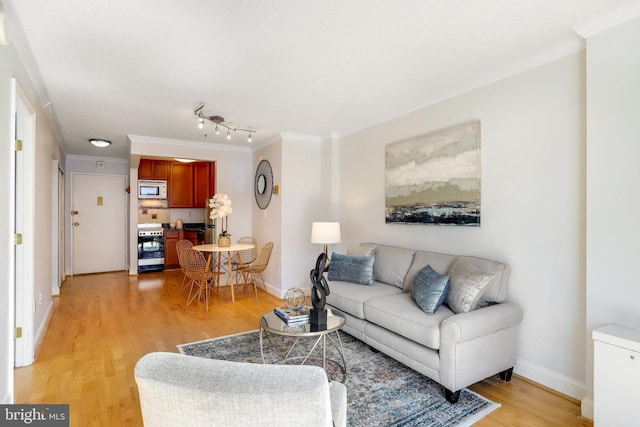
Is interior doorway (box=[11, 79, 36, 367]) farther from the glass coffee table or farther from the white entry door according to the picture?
the white entry door

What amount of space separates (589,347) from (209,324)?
3386 millimetres

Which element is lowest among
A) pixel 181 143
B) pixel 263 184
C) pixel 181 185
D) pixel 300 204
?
pixel 300 204

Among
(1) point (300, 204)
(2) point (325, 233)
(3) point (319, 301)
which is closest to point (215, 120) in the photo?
(1) point (300, 204)

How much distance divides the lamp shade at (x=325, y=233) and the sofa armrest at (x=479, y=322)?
1959 millimetres

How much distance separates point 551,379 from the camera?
238 cm

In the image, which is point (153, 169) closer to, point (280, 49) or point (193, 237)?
point (193, 237)

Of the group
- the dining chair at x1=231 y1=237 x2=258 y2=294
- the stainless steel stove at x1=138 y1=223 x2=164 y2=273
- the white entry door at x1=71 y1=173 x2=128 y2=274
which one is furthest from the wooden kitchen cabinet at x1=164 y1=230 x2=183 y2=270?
the dining chair at x1=231 y1=237 x2=258 y2=294

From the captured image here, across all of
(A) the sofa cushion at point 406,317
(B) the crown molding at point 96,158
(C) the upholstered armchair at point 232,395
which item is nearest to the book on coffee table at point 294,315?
(A) the sofa cushion at point 406,317

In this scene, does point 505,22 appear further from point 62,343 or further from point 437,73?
point 62,343

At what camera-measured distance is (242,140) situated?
A: 5.30 metres

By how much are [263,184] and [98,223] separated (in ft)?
13.2

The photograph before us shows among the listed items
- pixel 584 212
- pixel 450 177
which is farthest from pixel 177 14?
pixel 584 212

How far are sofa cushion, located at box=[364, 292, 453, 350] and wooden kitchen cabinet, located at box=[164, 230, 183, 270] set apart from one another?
5.52 meters

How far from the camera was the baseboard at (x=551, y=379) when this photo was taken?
2.24m
